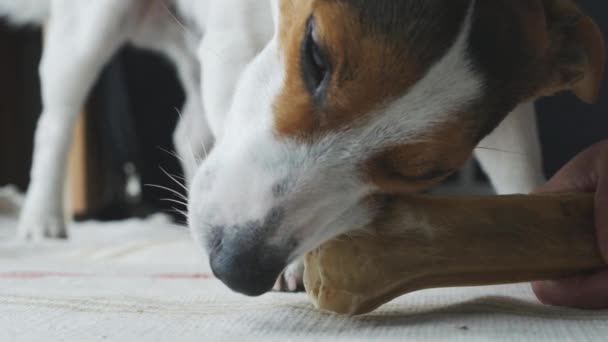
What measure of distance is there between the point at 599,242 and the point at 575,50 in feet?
1.24

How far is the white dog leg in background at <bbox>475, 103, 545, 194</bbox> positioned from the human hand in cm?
37

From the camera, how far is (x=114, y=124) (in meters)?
2.83

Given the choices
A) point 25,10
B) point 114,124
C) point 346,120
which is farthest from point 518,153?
point 114,124

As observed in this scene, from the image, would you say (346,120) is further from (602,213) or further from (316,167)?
(602,213)

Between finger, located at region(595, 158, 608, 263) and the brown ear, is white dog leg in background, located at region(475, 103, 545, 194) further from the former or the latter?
finger, located at region(595, 158, 608, 263)

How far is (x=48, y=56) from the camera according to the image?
1995mm

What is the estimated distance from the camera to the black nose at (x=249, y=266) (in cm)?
86

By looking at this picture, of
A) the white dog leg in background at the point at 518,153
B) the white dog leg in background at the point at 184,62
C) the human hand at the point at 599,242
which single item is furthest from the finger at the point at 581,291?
the white dog leg in background at the point at 184,62

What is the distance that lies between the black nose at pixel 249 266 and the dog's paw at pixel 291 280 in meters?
0.24

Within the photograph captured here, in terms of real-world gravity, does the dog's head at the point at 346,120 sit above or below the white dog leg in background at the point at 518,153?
above

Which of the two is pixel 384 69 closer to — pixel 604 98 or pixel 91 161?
pixel 604 98

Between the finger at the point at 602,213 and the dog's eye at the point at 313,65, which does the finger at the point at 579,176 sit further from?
the dog's eye at the point at 313,65

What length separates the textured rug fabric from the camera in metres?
0.80

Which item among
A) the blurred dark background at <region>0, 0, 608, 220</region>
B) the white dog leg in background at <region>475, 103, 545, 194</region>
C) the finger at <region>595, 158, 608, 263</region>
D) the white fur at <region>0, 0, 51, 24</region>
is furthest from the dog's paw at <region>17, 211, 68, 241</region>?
the finger at <region>595, 158, 608, 263</region>
